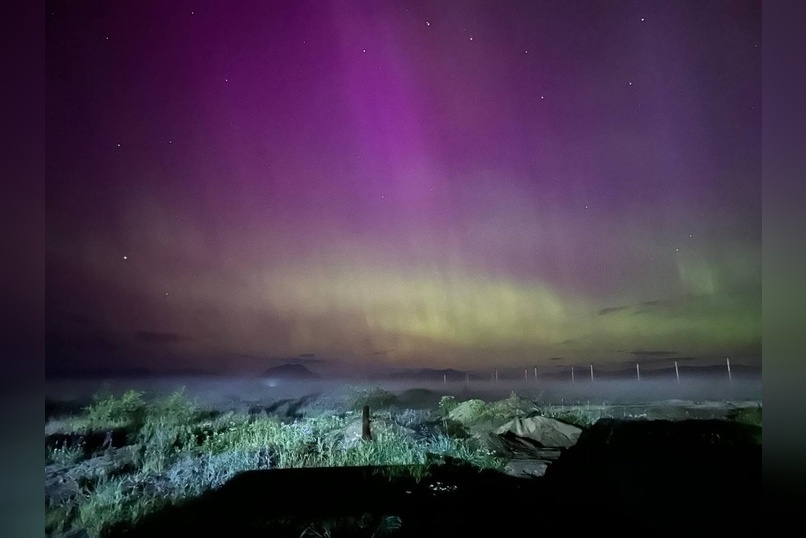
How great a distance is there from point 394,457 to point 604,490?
3.69 ft

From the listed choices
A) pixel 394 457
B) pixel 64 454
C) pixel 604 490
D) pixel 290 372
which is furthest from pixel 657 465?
pixel 64 454

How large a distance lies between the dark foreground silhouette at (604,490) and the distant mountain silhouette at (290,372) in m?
0.49

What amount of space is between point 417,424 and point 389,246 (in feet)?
3.06

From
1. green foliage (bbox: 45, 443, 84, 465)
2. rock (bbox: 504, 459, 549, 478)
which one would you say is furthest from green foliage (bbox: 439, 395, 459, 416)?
green foliage (bbox: 45, 443, 84, 465)

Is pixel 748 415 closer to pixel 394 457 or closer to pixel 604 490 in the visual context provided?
pixel 604 490

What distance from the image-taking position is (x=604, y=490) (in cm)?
316

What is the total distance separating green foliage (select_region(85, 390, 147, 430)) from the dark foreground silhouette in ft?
3.24

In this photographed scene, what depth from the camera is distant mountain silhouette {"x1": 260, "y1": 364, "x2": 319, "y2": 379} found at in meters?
3.04

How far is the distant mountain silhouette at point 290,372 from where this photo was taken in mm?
3039

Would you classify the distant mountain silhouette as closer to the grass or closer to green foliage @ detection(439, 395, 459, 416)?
the grass

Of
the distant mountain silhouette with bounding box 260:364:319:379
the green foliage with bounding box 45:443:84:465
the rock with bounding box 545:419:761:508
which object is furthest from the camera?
the rock with bounding box 545:419:761:508

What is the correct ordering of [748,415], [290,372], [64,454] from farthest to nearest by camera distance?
1. [748,415]
2. [290,372]
3. [64,454]

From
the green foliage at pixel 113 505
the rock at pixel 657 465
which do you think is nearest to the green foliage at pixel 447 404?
the rock at pixel 657 465

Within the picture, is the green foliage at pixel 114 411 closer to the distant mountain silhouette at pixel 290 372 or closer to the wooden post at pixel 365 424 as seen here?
the distant mountain silhouette at pixel 290 372
